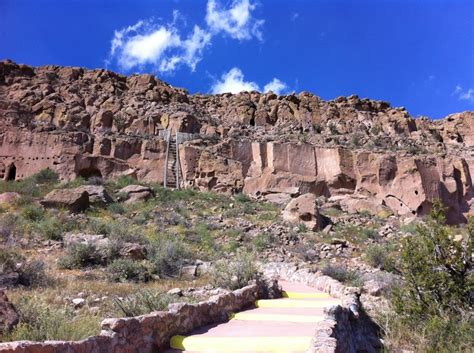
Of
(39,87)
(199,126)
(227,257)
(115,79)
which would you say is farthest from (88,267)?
(115,79)

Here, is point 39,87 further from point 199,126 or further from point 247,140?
point 247,140

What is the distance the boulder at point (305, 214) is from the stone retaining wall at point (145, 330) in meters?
10.4

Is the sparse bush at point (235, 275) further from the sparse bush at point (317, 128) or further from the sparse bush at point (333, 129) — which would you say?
the sparse bush at point (317, 128)

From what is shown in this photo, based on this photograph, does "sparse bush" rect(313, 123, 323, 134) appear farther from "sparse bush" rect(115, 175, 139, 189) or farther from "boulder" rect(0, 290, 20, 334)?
"boulder" rect(0, 290, 20, 334)

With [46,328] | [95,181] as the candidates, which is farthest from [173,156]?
[46,328]

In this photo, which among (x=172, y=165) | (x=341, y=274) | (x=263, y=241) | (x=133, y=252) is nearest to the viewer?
(x=341, y=274)

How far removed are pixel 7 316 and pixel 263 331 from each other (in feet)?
8.61

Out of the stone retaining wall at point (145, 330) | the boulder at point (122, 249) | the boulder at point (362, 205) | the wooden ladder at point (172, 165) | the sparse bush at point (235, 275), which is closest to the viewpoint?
the stone retaining wall at point (145, 330)

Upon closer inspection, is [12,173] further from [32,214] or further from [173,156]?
[32,214]

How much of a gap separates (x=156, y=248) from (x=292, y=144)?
1915 cm

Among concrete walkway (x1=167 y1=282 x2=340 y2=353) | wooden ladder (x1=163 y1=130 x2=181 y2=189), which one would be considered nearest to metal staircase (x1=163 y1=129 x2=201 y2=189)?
wooden ladder (x1=163 y1=130 x2=181 y2=189)

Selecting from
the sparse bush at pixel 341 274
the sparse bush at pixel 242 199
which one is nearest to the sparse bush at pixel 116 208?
the sparse bush at pixel 242 199

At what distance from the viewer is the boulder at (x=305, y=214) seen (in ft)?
52.8

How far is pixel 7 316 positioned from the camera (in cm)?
369
